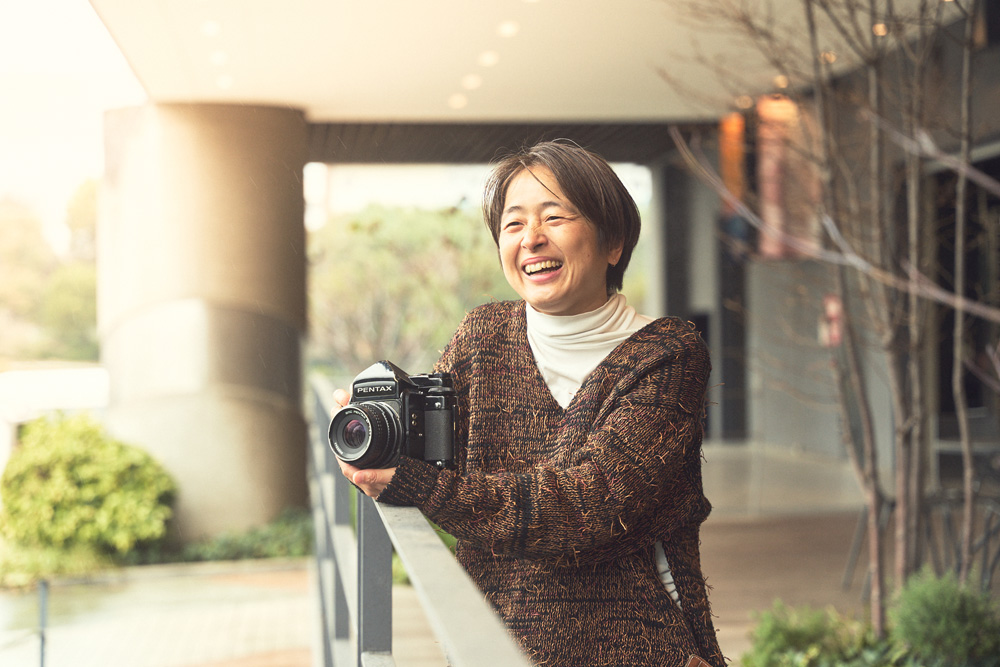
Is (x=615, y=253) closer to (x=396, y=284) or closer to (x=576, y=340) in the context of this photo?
(x=576, y=340)

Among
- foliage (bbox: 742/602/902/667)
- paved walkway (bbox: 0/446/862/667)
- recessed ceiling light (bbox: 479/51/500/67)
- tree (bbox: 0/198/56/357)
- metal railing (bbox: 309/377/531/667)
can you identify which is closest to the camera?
metal railing (bbox: 309/377/531/667)

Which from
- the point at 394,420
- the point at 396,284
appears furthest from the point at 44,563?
the point at 394,420

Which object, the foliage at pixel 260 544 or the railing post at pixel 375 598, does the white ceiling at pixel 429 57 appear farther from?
the railing post at pixel 375 598

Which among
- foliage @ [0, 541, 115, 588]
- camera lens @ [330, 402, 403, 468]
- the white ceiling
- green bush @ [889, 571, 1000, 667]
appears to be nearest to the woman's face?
camera lens @ [330, 402, 403, 468]

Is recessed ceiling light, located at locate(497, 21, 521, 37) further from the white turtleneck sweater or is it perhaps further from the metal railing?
the white turtleneck sweater

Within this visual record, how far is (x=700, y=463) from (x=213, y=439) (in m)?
5.46

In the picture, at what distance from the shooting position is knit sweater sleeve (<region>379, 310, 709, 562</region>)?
0.90 m

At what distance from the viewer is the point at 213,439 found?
6.09 metres

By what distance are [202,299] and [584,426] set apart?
547cm

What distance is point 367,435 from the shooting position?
89 centimetres

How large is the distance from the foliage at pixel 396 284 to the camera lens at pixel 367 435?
17.2 ft

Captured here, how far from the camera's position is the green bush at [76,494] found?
208 inches

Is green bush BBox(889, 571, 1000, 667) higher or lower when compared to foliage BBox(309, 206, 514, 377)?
lower

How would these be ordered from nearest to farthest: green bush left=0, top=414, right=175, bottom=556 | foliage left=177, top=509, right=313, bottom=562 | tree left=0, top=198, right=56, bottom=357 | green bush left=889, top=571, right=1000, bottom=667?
1. green bush left=889, top=571, right=1000, bottom=667
2. green bush left=0, top=414, right=175, bottom=556
3. tree left=0, top=198, right=56, bottom=357
4. foliage left=177, top=509, right=313, bottom=562
